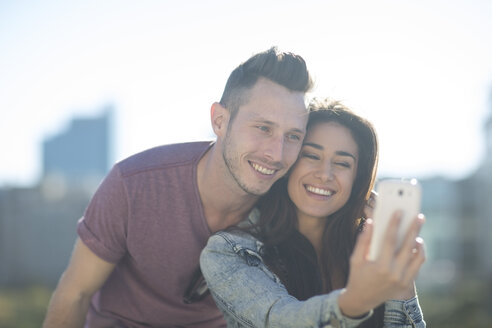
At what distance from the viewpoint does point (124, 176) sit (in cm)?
332

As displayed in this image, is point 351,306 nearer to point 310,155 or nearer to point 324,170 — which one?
point 324,170

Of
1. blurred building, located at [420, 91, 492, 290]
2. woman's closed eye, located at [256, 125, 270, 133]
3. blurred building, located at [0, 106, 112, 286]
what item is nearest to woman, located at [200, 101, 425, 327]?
woman's closed eye, located at [256, 125, 270, 133]

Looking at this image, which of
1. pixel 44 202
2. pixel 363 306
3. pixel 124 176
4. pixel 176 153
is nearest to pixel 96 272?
pixel 124 176

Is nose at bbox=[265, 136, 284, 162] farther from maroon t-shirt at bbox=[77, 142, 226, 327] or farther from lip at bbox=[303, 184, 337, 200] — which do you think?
maroon t-shirt at bbox=[77, 142, 226, 327]

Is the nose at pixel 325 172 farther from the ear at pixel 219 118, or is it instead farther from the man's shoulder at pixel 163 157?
the man's shoulder at pixel 163 157

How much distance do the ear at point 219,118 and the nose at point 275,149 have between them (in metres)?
0.39

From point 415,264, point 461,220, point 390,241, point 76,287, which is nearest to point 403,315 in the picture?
point 415,264

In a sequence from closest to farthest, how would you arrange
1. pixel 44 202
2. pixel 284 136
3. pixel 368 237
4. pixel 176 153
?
pixel 368 237 < pixel 284 136 < pixel 176 153 < pixel 44 202

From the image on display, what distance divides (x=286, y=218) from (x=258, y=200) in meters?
0.28

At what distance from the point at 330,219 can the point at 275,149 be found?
1.82ft

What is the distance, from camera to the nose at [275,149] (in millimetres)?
2861

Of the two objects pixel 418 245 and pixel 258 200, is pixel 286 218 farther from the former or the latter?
pixel 418 245

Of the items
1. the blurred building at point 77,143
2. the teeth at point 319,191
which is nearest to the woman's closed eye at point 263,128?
the teeth at point 319,191

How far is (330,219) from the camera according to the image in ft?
10.2
